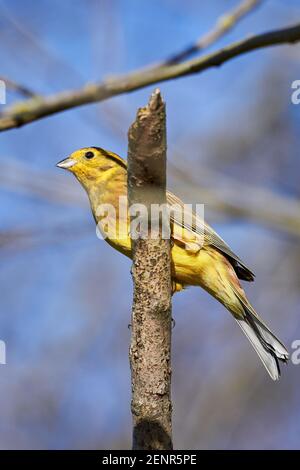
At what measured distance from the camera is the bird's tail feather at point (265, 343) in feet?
16.1

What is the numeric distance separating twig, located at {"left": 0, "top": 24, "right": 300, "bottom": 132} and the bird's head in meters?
3.21

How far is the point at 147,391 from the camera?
3750 millimetres

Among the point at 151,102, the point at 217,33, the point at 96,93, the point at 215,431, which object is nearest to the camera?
the point at 96,93

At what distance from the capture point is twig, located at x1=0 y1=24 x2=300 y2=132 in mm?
2041

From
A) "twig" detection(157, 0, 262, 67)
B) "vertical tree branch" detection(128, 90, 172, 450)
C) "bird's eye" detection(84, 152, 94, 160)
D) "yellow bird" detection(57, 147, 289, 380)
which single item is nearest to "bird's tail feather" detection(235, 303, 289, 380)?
"yellow bird" detection(57, 147, 289, 380)

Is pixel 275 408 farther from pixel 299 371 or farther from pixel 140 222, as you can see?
pixel 140 222

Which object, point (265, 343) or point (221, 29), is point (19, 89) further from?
point (265, 343)

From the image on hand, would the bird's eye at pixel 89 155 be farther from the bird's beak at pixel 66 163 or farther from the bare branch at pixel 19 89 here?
the bare branch at pixel 19 89

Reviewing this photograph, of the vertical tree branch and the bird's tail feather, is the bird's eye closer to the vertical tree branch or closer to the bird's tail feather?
the bird's tail feather

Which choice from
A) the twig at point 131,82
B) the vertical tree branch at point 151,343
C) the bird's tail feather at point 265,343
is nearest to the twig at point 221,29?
the twig at point 131,82

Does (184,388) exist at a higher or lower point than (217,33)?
higher
